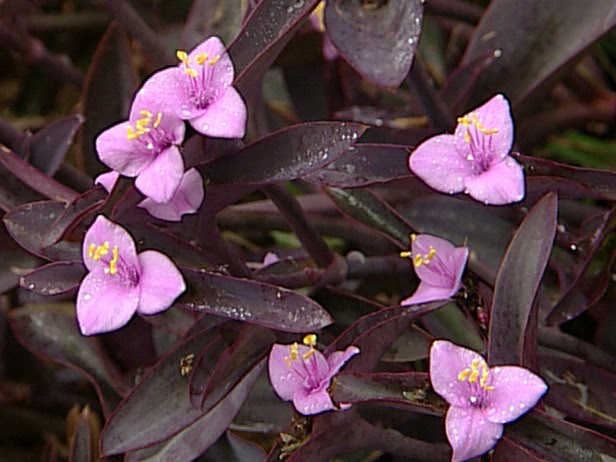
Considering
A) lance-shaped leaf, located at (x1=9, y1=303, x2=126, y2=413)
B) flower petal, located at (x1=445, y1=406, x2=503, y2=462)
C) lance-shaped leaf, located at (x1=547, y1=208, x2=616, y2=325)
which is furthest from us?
lance-shaped leaf, located at (x1=9, y1=303, x2=126, y2=413)

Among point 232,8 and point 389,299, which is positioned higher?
point 232,8

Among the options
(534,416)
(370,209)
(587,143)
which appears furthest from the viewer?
(587,143)

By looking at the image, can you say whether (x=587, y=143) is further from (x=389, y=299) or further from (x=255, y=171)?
(x=255, y=171)

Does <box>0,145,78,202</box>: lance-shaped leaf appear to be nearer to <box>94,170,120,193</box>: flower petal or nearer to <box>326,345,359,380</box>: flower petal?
<box>94,170,120,193</box>: flower petal

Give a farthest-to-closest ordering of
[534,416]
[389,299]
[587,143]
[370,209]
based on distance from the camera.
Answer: [587,143] < [389,299] < [370,209] < [534,416]

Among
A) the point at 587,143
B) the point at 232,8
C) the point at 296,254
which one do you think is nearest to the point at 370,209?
the point at 296,254

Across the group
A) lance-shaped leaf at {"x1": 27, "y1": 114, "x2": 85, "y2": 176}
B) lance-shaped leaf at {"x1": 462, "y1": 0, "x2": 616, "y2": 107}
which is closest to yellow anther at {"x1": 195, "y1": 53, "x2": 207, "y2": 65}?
lance-shaped leaf at {"x1": 27, "y1": 114, "x2": 85, "y2": 176}

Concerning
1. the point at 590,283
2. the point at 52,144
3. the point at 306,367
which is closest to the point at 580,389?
the point at 590,283
